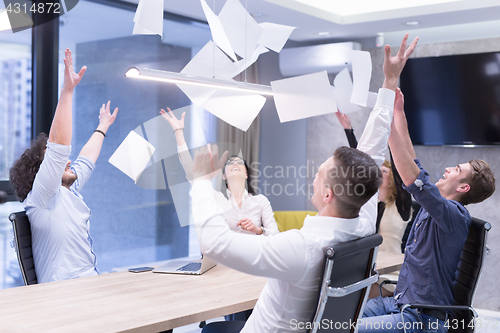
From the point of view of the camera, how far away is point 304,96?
7.27 ft

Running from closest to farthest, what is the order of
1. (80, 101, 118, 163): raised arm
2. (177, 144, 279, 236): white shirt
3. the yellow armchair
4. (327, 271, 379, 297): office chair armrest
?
1. (327, 271, 379, 297): office chair armrest
2. (80, 101, 118, 163): raised arm
3. (177, 144, 279, 236): white shirt
4. the yellow armchair

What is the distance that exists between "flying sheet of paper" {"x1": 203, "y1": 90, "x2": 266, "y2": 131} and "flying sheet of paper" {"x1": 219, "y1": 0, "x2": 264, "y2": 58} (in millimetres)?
207

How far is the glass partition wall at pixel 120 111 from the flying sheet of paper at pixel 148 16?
157cm

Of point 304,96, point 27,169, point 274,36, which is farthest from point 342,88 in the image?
point 27,169

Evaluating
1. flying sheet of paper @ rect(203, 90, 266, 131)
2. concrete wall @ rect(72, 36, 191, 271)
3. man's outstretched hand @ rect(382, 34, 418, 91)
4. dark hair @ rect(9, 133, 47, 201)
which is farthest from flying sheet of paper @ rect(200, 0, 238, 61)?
concrete wall @ rect(72, 36, 191, 271)

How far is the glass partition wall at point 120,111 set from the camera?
3869mm

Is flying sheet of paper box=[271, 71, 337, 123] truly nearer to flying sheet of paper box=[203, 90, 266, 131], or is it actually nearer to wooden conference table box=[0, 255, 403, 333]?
flying sheet of paper box=[203, 90, 266, 131]

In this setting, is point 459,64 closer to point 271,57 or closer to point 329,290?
point 271,57

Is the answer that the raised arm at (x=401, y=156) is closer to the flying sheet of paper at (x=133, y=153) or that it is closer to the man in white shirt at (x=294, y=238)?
the man in white shirt at (x=294, y=238)

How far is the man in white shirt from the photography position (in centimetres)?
142

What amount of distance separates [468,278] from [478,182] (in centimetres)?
44

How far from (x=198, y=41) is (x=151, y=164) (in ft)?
8.88

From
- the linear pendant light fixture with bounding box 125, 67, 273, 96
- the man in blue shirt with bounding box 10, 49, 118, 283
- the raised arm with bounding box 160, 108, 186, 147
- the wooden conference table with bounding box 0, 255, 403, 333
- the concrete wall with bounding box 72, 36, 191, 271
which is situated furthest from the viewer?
the concrete wall with bounding box 72, 36, 191, 271

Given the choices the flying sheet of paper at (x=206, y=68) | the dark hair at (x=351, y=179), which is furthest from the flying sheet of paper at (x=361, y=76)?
the dark hair at (x=351, y=179)
